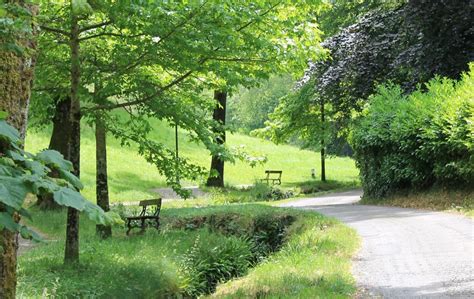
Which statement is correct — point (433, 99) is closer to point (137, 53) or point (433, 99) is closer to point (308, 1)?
point (308, 1)

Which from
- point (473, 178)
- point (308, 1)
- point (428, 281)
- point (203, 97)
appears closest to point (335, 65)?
point (473, 178)

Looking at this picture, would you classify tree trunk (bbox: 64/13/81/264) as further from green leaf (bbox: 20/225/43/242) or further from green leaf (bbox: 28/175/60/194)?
green leaf (bbox: 28/175/60/194)

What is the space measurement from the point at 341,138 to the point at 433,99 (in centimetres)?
1729

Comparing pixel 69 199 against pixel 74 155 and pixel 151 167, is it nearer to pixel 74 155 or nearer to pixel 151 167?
pixel 74 155

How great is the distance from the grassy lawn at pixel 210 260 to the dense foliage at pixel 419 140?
398 cm

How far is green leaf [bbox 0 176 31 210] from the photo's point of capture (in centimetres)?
221

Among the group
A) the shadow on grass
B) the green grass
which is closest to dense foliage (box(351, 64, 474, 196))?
the green grass

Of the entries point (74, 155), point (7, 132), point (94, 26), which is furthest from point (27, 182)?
point (74, 155)

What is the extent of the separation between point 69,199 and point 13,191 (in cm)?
22

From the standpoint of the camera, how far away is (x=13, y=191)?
7.43ft

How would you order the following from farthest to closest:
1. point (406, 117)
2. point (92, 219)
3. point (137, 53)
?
1. point (406, 117)
2. point (137, 53)
3. point (92, 219)

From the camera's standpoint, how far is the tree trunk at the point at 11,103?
14.2 feet

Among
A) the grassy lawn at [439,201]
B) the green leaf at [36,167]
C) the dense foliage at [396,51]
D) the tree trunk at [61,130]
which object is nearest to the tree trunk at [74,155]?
the green leaf at [36,167]

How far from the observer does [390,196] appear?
59.4ft
